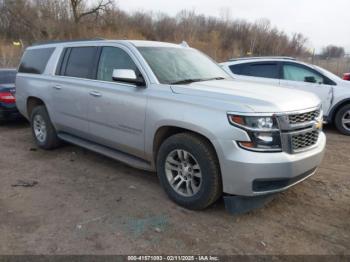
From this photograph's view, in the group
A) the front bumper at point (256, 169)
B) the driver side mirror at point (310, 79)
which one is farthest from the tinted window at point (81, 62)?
the driver side mirror at point (310, 79)

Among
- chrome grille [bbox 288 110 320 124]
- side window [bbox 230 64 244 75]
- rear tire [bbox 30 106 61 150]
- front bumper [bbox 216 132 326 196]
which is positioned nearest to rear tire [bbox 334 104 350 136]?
side window [bbox 230 64 244 75]

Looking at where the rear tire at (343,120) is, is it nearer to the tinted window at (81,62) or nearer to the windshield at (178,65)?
the windshield at (178,65)

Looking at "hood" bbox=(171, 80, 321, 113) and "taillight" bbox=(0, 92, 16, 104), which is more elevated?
"hood" bbox=(171, 80, 321, 113)

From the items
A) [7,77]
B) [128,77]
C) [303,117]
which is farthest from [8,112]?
[303,117]

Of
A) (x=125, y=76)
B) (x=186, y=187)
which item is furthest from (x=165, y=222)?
(x=125, y=76)

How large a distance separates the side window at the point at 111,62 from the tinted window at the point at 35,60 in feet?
5.10

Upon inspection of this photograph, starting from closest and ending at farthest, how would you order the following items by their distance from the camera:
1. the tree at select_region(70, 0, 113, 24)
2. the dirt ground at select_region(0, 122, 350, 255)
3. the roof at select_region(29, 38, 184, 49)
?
the dirt ground at select_region(0, 122, 350, 255) → the roof at select_region(29, 38, 184, 49) → the tree at select_region(70, 0, 113, 24)

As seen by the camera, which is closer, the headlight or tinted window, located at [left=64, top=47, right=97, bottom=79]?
the headlight

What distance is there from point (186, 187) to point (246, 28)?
65.6m

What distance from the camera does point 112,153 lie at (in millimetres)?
4523

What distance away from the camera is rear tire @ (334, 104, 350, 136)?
734 cm

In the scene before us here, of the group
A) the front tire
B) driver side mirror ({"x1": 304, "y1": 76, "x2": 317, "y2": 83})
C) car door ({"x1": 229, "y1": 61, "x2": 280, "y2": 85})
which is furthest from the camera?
car door ({"x1": 229, "y1": 61, "x2": 280, "y2": 85})

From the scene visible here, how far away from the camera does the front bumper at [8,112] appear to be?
7723 mm

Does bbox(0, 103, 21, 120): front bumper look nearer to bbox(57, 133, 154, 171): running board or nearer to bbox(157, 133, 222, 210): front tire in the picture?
bbox(57, 133, 154, 171): running board
